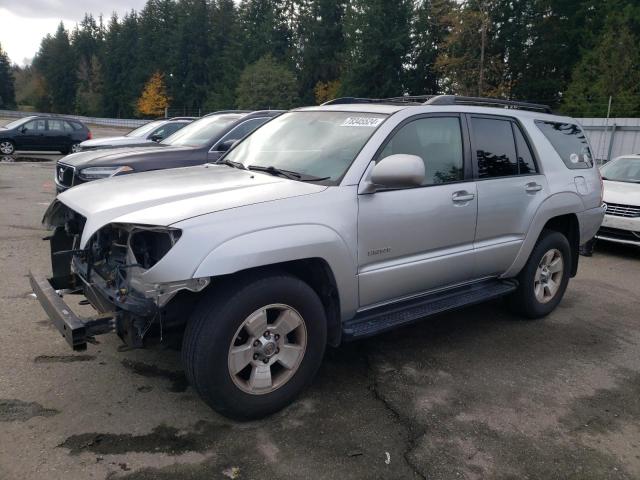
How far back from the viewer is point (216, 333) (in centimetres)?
290

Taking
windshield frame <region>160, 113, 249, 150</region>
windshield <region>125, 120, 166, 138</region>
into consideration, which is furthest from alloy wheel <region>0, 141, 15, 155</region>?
windshield frame <region>160, 113, 249, 150</region>

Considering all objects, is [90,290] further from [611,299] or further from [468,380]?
→ [611,299]

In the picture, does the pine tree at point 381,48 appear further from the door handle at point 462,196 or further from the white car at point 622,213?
the door handle at point 462,196

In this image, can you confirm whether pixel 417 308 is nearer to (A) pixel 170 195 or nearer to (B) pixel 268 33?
(A) pixel 170 195

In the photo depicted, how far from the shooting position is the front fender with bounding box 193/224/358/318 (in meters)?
2.86

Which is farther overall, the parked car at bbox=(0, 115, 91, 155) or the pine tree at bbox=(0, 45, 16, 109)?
the pine tree at bbox=(0, 45, 16, 109)

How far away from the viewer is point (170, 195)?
10.8 feet

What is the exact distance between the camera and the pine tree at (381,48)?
4938cm

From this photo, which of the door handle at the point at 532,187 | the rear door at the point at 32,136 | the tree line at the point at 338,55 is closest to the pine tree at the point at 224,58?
the tree line at the point at 338,55

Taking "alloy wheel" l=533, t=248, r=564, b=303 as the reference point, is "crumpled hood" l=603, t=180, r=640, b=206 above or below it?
above

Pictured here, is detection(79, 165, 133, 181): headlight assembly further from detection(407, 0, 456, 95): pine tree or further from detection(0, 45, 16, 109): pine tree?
detection(0, 45, 16, 109): pine tree

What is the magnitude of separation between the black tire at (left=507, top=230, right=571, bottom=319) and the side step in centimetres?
27

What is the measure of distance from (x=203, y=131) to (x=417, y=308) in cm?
581

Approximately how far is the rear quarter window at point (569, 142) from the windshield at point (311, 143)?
2100mm
